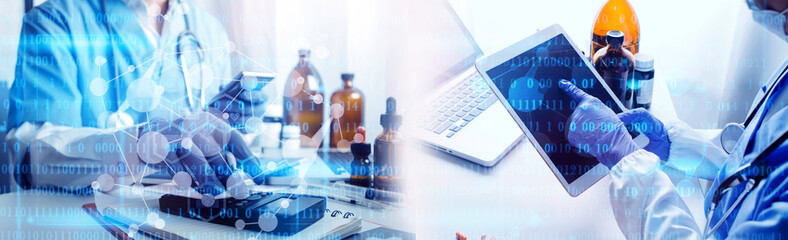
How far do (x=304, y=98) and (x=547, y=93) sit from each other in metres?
0.51

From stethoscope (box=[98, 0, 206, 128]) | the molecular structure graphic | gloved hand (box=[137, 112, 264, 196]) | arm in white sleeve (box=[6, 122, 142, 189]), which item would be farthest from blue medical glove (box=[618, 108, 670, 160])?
arm in white sleeve (box=[6, 122, 142, 189])

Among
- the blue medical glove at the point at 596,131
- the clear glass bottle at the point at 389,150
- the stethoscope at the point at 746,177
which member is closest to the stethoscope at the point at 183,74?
the clear glass bottle at the point at 389,150

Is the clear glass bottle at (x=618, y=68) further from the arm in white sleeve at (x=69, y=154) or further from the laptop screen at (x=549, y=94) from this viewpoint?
the arm in white sleeve at (x=69, y=154)

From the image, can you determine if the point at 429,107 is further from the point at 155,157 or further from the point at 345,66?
the point at 155,157

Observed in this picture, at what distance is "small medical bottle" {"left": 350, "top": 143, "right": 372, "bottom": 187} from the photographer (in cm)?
105

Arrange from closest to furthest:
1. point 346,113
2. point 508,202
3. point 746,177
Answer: point 746,177 → point 508,202 → point 346,113

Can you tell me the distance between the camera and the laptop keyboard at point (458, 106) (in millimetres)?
1037

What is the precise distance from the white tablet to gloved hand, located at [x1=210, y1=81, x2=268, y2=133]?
455 millimetres

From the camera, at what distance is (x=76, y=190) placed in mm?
1005

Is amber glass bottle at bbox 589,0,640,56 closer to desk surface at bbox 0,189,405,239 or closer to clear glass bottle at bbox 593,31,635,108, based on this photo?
clear glass bottle at bbox 593,31,635,108

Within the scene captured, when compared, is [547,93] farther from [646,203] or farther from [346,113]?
[346,113]

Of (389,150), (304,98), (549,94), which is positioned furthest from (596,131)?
(304,98)

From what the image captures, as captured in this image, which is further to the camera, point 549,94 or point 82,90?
point 82,90

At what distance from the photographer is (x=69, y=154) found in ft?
3.40
